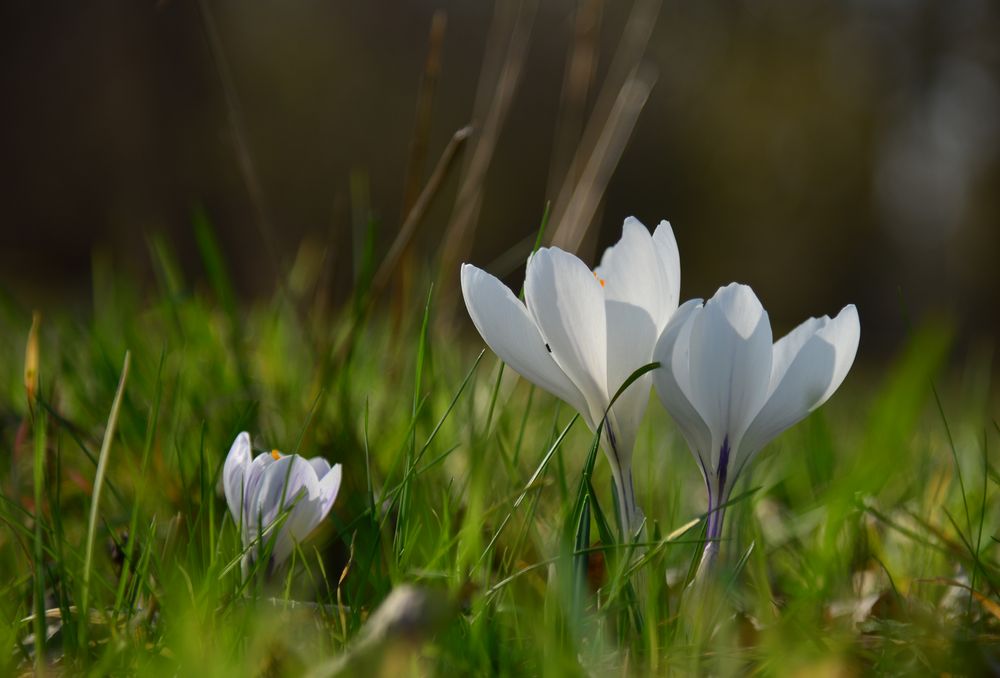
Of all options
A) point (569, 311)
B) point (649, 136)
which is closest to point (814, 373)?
point (569, 311)

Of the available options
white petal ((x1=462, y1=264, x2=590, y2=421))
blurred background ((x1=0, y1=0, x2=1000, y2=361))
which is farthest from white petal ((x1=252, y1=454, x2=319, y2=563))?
blurred background ((x1=0, y1=0, x2=1000, y2=361))

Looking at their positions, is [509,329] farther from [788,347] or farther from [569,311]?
[788,347]

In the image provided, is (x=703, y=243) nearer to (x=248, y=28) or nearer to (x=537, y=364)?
(x=248, y=28)

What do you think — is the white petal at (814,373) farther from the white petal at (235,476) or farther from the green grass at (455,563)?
the white petal at (235,476)

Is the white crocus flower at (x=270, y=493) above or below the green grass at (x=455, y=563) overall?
above

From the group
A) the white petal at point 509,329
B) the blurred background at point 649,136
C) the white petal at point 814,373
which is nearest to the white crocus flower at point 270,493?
the white petal at point 509,329

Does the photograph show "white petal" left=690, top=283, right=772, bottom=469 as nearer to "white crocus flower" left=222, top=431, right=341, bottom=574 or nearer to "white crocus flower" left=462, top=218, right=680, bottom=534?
"white crocus flower" left=462, top=218, right=680, bottom=534
